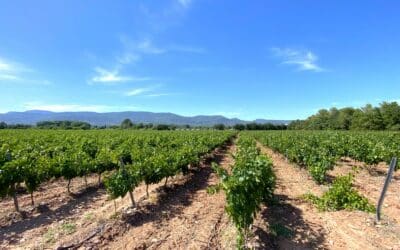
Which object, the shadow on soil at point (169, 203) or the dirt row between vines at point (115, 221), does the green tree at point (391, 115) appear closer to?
the shadow on soil at point (169, 203)

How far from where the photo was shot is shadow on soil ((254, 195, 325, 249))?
612 centimetres

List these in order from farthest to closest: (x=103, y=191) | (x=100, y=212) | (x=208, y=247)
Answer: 1. (x=103, y=191)
2. (x=100, y=212)
3. (x=208, y=247)

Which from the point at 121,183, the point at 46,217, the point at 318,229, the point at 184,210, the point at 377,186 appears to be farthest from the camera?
the point at 377,186

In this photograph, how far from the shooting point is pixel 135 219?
773 cm

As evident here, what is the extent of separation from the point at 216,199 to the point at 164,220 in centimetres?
238

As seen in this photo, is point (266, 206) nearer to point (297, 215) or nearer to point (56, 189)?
point (297, 215)

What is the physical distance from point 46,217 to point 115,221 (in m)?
2.18

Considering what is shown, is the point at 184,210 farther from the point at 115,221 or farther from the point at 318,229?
the point at 318,229

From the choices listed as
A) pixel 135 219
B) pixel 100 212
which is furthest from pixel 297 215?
pixel 100 212

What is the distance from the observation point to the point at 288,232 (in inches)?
263

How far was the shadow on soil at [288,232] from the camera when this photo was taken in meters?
6.12

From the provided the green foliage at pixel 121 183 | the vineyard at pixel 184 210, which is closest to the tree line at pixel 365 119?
the vineyard at pixel 184 210

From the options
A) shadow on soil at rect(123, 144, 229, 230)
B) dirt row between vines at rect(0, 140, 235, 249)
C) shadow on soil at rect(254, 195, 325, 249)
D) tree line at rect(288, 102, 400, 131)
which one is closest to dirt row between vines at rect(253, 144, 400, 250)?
shadow on soil at rect(254, 195, 325, 249)

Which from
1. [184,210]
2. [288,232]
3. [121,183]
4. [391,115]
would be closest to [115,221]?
[121,183]
